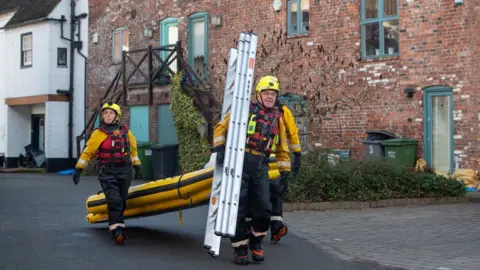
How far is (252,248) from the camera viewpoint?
26.5 feet

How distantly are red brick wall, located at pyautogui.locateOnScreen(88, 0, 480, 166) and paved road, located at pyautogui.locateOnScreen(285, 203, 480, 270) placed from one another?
3653mm

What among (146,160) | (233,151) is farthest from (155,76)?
(233,151)

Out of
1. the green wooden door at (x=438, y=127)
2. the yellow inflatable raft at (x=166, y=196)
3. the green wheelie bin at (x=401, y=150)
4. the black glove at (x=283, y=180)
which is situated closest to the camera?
the black glove at (x=283, y=180)

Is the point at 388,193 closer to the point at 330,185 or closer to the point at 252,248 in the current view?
the point at 330,185

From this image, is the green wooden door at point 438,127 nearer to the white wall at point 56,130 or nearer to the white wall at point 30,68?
the white wall at point 56,130

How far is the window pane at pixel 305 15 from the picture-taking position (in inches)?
774

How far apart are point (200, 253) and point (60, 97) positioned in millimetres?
22396

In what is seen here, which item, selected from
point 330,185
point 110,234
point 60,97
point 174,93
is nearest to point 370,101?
point 330,185

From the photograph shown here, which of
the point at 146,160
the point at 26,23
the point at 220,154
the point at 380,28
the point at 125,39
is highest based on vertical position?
the point at 26,23

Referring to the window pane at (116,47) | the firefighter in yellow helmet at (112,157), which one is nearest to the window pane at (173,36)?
the window pane at (116,47)

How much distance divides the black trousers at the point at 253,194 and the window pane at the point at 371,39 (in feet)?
35.8

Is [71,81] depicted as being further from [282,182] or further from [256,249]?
[256,249]

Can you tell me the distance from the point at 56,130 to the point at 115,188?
68.9 feet

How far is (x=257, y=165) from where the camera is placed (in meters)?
7.93
